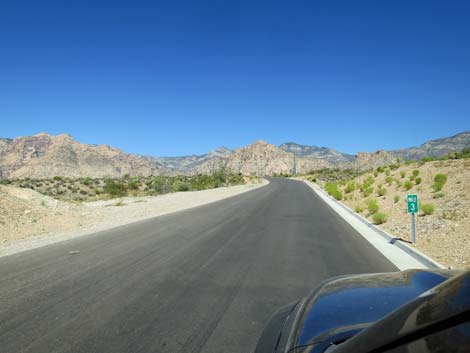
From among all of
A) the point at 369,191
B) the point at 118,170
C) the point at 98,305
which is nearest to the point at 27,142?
the point at 118,170

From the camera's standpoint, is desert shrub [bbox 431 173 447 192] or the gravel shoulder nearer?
the gravel shoulder

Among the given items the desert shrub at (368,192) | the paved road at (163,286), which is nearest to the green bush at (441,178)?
the desert shrub at (368,192)

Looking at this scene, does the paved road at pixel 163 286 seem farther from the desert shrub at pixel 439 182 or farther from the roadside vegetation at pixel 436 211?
the desert shrub at pixel 439 182

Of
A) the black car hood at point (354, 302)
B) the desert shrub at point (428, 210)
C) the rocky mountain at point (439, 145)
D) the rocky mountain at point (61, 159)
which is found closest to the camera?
the black car hood at point (354, 302)

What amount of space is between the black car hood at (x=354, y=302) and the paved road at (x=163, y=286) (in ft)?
4.86

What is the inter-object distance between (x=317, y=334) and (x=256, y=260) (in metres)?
5.85

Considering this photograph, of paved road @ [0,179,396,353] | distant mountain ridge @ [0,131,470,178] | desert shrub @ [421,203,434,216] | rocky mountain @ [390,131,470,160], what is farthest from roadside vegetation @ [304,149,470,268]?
rocky mountain @ [390,131,470,160]

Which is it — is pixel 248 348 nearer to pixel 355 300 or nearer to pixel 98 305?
pixel 355 300

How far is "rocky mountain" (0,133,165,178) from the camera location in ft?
406

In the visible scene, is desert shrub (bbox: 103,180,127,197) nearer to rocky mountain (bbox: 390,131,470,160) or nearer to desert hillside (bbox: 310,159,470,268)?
desert hillside (bbox: 310,159,470,268)

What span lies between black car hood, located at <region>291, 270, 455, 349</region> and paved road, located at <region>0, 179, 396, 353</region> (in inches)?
58.3

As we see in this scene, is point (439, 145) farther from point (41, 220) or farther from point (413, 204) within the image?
point (41, 220)

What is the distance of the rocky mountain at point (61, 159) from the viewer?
123625 millimetres

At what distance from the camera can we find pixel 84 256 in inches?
337
